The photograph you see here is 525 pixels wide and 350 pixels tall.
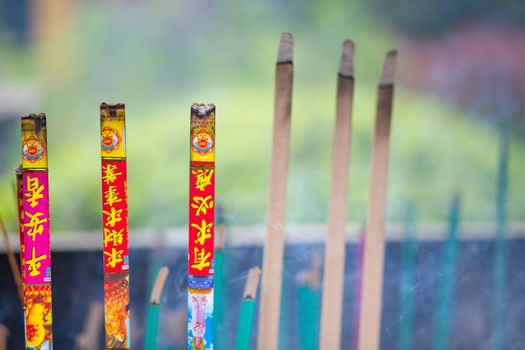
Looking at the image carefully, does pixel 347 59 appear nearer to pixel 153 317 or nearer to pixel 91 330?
pixel 153 317

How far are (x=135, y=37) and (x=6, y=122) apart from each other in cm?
53

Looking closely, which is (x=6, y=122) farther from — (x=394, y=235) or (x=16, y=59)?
(x=394, y=235)

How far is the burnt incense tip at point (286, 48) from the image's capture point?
7.21 feet

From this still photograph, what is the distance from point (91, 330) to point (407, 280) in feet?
3.72

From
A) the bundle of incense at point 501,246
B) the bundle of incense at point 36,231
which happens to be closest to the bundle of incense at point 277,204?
the bundle of incense at point 36,231

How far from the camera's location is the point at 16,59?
7.35 ft

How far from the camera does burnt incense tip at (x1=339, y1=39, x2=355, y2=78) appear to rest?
222 cm

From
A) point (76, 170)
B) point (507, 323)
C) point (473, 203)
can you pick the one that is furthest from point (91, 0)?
point (507, 323)

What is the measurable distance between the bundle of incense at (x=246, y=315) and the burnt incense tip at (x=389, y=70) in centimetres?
80

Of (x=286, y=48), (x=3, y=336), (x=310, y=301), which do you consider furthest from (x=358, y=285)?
(x=3, y=336)

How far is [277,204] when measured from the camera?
222 cm

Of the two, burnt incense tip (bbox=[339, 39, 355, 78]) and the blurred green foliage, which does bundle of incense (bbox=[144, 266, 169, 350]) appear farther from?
burnt incense tip (bbox=[339, 39, 355, 78])

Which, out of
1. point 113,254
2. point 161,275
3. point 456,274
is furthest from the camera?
point 456,274

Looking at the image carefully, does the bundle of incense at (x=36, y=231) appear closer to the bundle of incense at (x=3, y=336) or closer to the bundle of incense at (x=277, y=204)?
the bundle of incense at (x=3, y=336)
